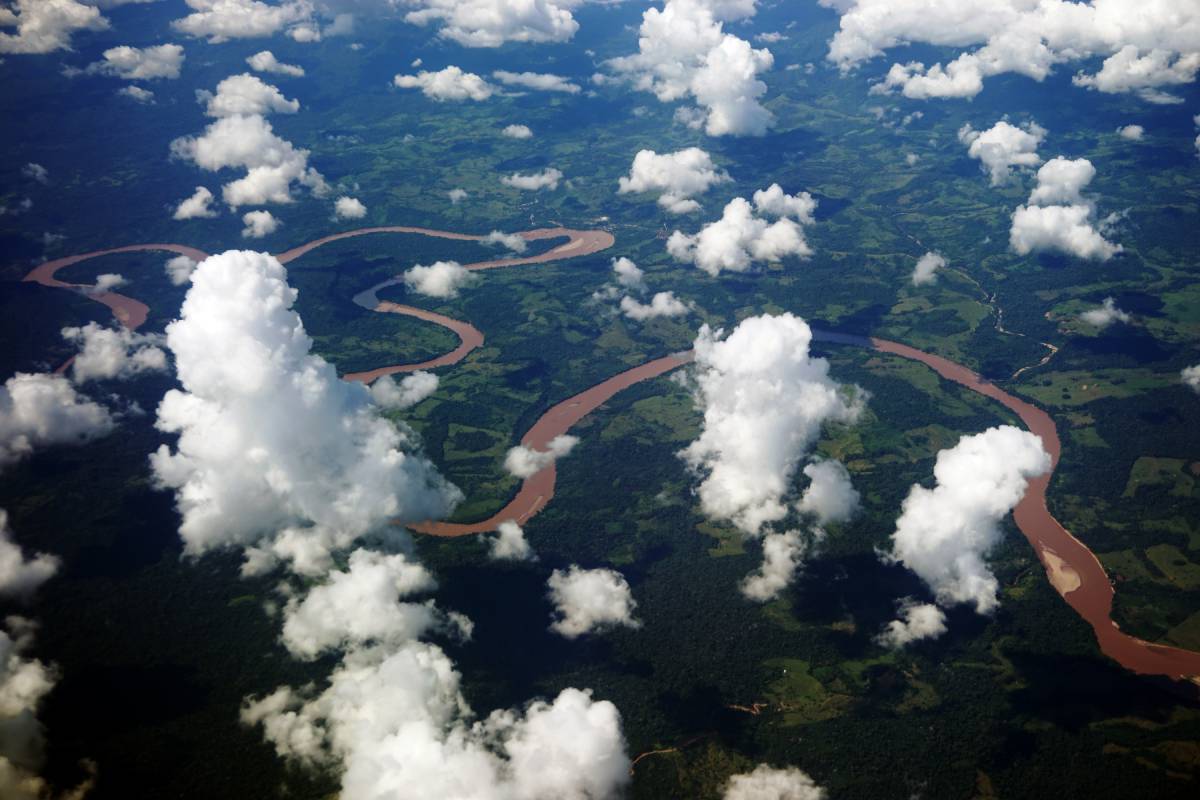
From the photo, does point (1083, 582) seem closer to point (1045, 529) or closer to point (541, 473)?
point (1045, 529)

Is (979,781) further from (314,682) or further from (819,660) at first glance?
(314,682)

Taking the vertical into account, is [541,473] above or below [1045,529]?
below

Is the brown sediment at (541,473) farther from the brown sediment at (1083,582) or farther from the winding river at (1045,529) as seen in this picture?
the brown sediment at (1083,582)

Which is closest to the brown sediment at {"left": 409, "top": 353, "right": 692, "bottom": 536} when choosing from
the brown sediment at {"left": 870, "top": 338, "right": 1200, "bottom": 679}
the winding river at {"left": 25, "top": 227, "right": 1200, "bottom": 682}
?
the winding river at {"left": 25, "top": 227, "right": 1200, "bottom": 682}

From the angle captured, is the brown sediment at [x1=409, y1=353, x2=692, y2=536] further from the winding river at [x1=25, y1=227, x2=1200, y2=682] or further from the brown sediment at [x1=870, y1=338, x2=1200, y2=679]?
the brown sediment at [x1=870, y1=338, x2=1200, y2=679]

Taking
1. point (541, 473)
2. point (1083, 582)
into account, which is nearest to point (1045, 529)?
point (1083, 582)

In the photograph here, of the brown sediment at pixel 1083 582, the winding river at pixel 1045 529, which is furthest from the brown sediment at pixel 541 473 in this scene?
the brown sediment at pixel 1083 582
